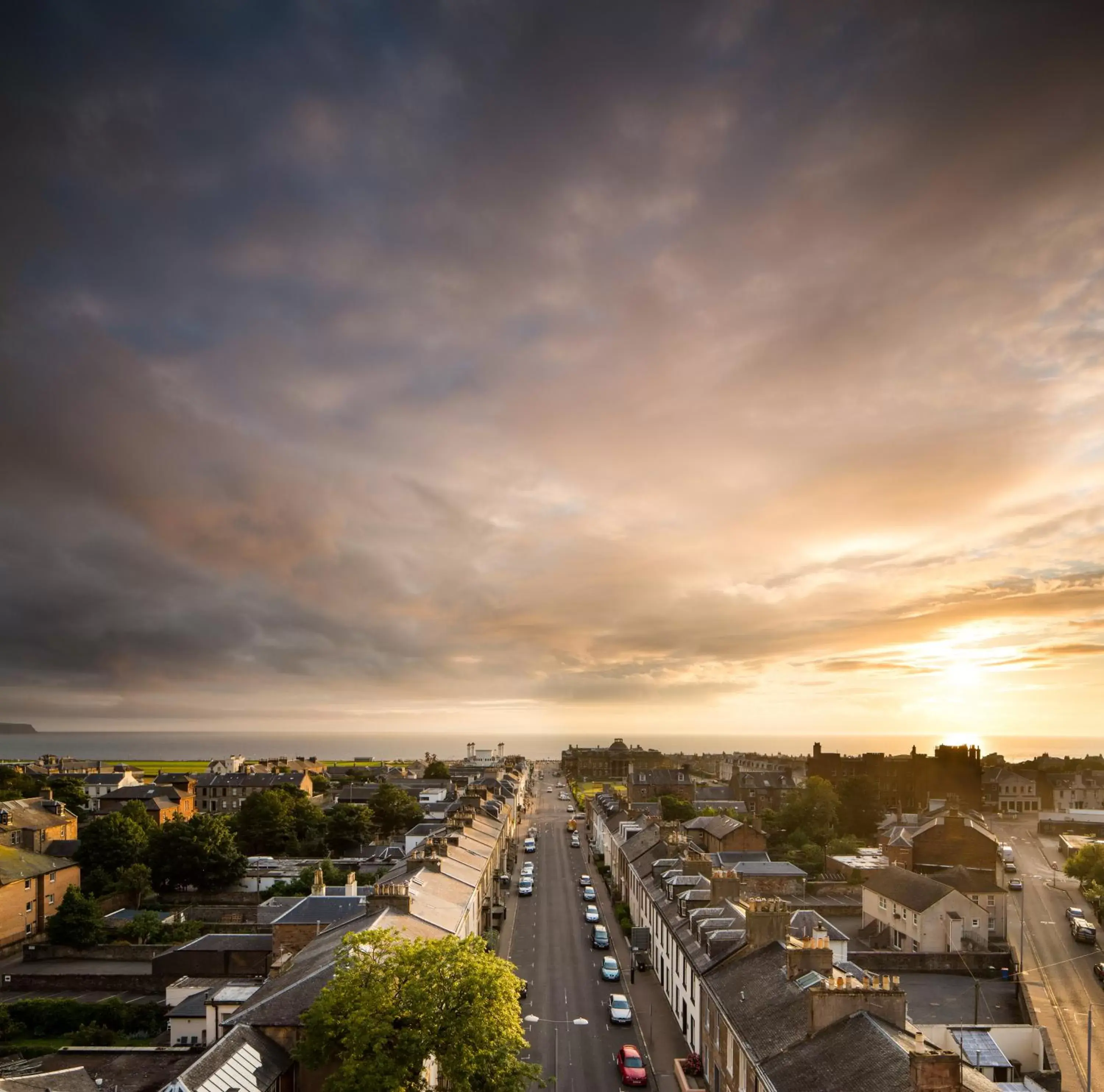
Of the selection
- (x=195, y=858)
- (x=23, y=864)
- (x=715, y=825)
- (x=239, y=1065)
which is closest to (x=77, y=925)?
(x=23, y=864)

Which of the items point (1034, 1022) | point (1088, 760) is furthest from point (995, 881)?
point (1088, 760)

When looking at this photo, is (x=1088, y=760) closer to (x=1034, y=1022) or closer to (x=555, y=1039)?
(x=1034, y=1022)

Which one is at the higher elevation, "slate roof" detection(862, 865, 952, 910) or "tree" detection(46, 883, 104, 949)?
"slate roof" detection(862, 865, 952, 910)

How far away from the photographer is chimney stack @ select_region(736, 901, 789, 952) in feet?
123

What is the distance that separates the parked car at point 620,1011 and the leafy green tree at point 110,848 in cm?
5491

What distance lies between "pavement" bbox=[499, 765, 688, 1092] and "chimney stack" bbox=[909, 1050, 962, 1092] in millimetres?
19702

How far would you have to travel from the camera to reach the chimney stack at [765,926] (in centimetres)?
3756

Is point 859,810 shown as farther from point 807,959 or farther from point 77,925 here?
point 77,925

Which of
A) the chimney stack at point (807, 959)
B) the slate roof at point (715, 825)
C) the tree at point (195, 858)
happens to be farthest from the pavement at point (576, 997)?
the tree at point (195, 858)

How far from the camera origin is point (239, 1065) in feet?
91.1

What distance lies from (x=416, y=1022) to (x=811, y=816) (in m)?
88.6

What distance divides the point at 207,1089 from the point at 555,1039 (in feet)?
74.6

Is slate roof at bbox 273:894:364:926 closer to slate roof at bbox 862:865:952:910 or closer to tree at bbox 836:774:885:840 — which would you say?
slate roof at bbox 862:865:952:910

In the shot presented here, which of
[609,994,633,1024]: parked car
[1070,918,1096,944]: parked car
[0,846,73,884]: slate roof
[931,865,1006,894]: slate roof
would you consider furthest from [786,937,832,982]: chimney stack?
[0,846,73,884]: slate roof
